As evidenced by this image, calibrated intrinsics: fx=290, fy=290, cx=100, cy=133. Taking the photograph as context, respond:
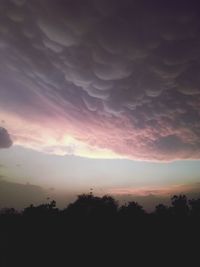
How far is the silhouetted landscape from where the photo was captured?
4859cm

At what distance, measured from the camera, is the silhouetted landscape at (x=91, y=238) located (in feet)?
159

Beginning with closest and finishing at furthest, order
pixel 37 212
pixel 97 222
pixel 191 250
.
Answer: pixel 191 250 → pixel 97 222 → pixel 37 212

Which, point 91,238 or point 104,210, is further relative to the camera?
point 104,210

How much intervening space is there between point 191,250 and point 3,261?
32581mm

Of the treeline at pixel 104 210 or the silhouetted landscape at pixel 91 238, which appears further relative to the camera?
the treeline at pixel 104 210

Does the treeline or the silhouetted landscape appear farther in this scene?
the treeline

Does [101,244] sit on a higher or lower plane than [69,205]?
lower

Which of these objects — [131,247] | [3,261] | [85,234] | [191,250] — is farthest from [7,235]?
[191,250]

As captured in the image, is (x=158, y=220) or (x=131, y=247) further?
(x=158, y=220)

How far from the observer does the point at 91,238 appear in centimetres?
5300

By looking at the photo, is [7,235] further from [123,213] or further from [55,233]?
[123,213]

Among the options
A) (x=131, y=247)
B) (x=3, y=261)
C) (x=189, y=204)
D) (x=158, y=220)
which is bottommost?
(x=3, y=261)

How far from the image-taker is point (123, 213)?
72.8 metres

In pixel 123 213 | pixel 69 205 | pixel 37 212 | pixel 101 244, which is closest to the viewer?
pixel 101 244
